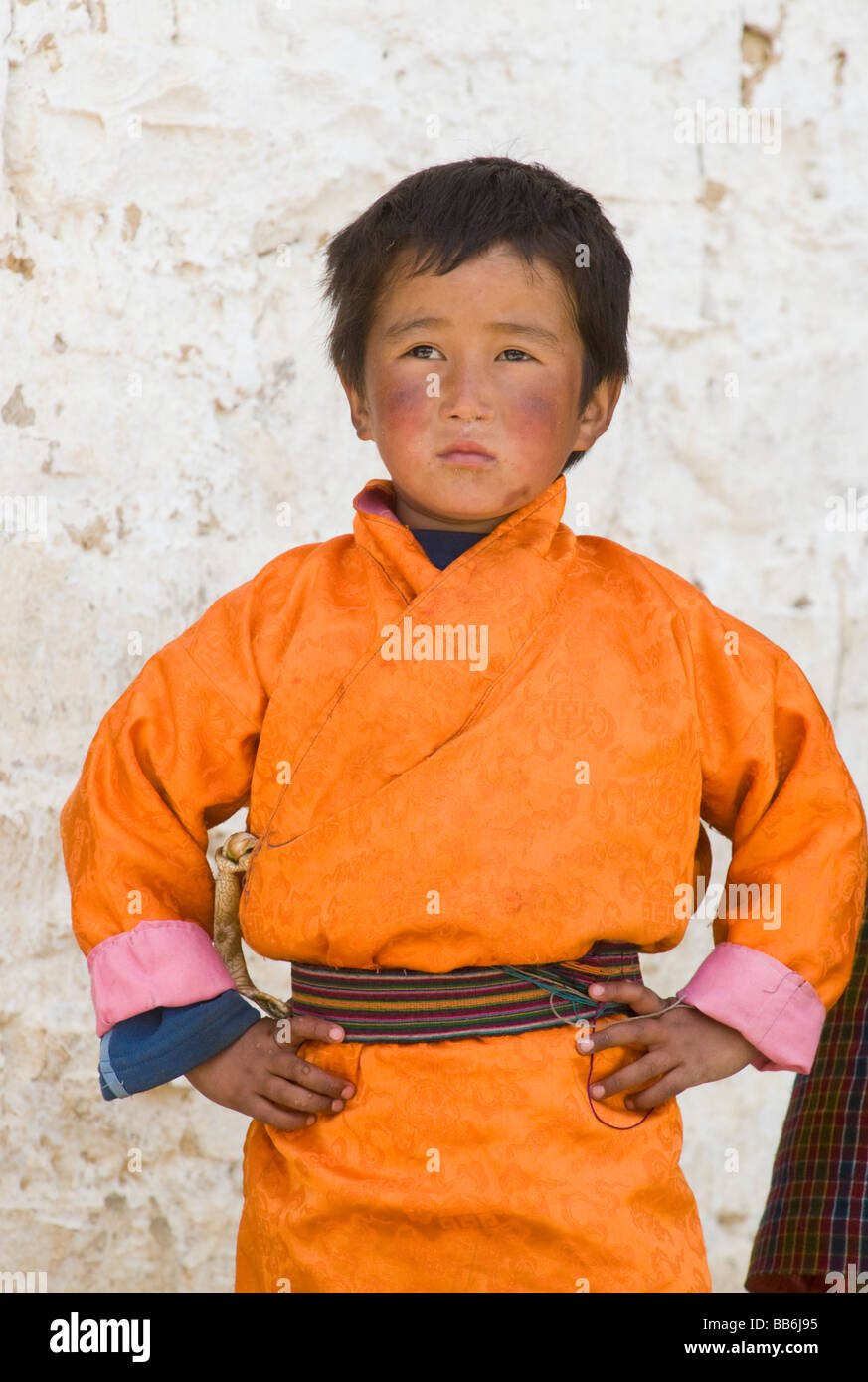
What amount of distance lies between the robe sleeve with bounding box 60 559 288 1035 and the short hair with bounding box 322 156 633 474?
1.24 feet

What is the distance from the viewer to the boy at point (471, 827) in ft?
5.12

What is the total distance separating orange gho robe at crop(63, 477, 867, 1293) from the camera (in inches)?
61.2

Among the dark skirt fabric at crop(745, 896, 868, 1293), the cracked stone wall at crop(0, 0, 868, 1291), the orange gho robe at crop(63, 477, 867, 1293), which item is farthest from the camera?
the cracked stone wall at crop(0, 0, 868, 1291)

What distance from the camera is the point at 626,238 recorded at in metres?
2.68

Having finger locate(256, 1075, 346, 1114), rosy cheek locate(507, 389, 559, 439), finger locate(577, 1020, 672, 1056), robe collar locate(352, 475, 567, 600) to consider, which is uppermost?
rosy cheek locate(507, 389, 559, 439)

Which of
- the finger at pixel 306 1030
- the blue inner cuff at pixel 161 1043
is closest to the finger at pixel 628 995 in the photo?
the finger at pixel 306 1030

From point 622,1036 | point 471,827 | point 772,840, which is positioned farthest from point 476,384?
point 622,1036


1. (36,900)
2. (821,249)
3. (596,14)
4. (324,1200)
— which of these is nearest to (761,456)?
(821,249)

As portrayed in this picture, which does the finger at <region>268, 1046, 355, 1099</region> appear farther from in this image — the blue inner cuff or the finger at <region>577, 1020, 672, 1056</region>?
the finger at <region>577, 1020, 672, 1056</region>

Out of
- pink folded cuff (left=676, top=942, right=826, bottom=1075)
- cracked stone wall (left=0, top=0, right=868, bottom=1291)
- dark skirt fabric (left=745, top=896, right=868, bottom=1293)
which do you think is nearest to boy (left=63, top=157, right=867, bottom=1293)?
pink folded cuff (left=676, top=942, right=826, bottom=1075)

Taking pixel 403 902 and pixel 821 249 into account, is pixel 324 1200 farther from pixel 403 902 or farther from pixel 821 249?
pixel 821 249

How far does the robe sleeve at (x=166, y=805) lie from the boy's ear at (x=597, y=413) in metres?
0.43

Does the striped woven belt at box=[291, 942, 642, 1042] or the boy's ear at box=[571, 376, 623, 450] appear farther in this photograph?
the boy's ear at box=[571, 376, 623, 450]

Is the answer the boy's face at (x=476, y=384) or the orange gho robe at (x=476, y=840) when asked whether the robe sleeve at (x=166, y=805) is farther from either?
the boy's face at (x=476, y=384)
